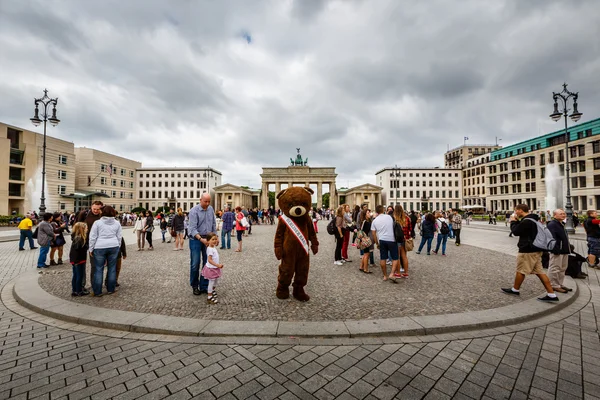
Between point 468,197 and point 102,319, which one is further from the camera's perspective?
point 468,197

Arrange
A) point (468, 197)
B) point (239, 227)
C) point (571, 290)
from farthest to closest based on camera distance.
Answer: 1. point (468, 197)
2. point (239, 227)
3. point (571, 290)

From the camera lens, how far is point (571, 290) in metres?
5.84

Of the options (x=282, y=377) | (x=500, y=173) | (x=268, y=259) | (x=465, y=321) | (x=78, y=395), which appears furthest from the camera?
(x=500, y=173)

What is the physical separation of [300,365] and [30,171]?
201ft

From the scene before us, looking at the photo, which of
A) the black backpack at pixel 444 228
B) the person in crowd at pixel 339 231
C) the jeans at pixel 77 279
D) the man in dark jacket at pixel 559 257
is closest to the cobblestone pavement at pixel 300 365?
the jeans at pixel 77 279

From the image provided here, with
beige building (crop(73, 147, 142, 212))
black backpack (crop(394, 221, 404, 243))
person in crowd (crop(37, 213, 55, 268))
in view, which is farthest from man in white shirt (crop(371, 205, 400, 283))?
beige building (crop(73, 147, 142, 212))

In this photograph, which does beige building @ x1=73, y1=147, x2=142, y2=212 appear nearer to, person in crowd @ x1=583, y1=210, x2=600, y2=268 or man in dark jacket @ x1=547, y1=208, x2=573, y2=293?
man in dark jacket @ x1=547, y1=208, x2=573, y2=293

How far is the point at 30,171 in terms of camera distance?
43.7 m

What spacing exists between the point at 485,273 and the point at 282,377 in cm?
741

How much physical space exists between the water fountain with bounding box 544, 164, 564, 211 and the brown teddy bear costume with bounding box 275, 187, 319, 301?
6165 cm

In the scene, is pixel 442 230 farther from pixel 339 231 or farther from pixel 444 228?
pixel 339 231

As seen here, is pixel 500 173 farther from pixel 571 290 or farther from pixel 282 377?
pixel 282 377

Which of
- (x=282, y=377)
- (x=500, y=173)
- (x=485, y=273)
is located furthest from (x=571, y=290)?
(x=500, y=173)

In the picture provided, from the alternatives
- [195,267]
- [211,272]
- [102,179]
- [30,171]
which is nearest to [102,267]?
[195,267]
